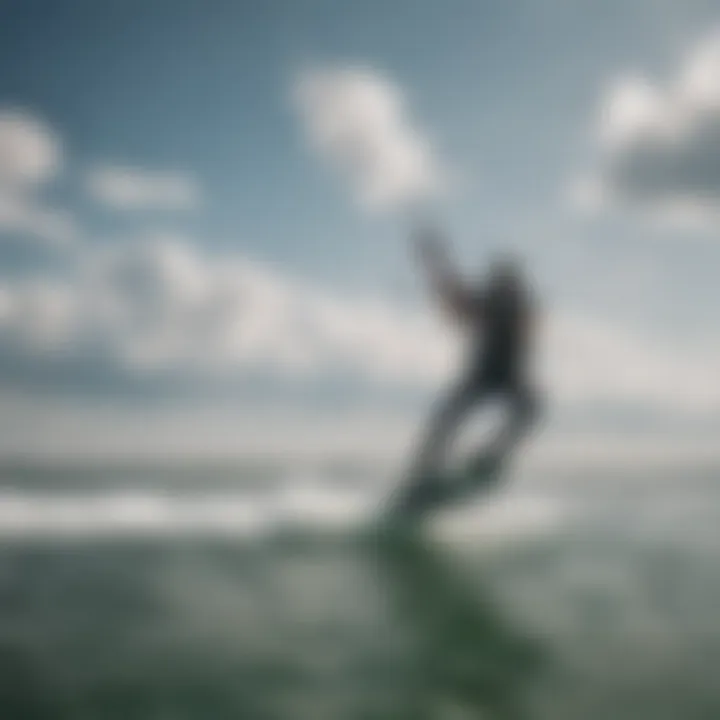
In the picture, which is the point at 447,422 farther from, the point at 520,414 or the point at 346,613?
the point at 346,613

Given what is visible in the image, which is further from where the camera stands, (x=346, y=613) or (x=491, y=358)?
(x=491, y=358)

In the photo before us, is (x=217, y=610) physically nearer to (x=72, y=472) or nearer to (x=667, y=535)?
(x=667, y=535)

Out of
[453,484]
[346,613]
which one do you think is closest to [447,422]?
[453,484]

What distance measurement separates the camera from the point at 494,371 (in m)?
9.64

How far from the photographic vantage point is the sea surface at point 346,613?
3.34 metres

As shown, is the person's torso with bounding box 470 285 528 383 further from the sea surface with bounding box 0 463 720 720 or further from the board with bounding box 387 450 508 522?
the sea surface with bounding box 0 463 720 720

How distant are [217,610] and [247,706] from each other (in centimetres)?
134

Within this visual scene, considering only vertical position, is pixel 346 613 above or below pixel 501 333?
below

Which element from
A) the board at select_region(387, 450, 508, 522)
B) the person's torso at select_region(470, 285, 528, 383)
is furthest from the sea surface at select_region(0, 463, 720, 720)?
the person's torso at select_region(470, 285, 528, 383)

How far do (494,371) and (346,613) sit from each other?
5637 millimetres

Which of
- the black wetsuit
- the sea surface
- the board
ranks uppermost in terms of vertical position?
the black wetsuit

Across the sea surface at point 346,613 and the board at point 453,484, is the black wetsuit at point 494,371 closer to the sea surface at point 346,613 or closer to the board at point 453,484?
the board at point 453,484

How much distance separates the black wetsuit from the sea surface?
1560 millimetres

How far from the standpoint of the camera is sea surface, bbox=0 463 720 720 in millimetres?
3340
